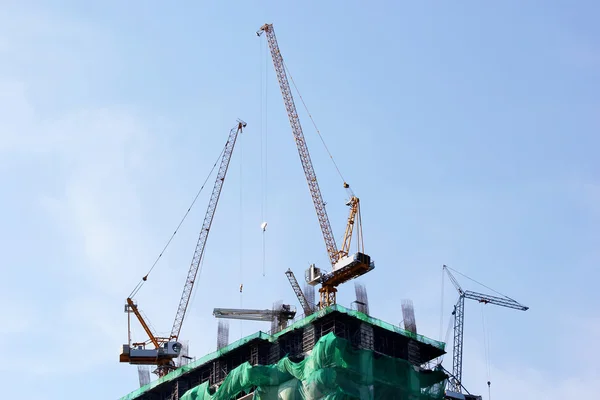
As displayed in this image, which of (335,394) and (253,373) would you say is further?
(253,373)

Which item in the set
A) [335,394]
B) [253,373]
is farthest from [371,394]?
[253,373]

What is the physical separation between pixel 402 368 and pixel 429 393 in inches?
276

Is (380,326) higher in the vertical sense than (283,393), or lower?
higher

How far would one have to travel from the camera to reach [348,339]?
197m

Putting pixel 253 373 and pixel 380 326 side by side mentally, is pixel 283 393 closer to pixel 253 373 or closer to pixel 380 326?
pixel 253 373

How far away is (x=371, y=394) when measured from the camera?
625 feet

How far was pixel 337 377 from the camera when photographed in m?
188

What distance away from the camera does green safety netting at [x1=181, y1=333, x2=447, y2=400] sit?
188 meters

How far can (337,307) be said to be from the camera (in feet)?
652

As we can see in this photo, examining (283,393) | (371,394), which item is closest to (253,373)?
(283,393)

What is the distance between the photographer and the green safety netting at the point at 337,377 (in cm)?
18775

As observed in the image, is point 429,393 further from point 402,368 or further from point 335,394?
point 335,394

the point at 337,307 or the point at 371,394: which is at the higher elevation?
the point at 337,307

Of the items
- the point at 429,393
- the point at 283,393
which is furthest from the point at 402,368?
the point at 283,393
